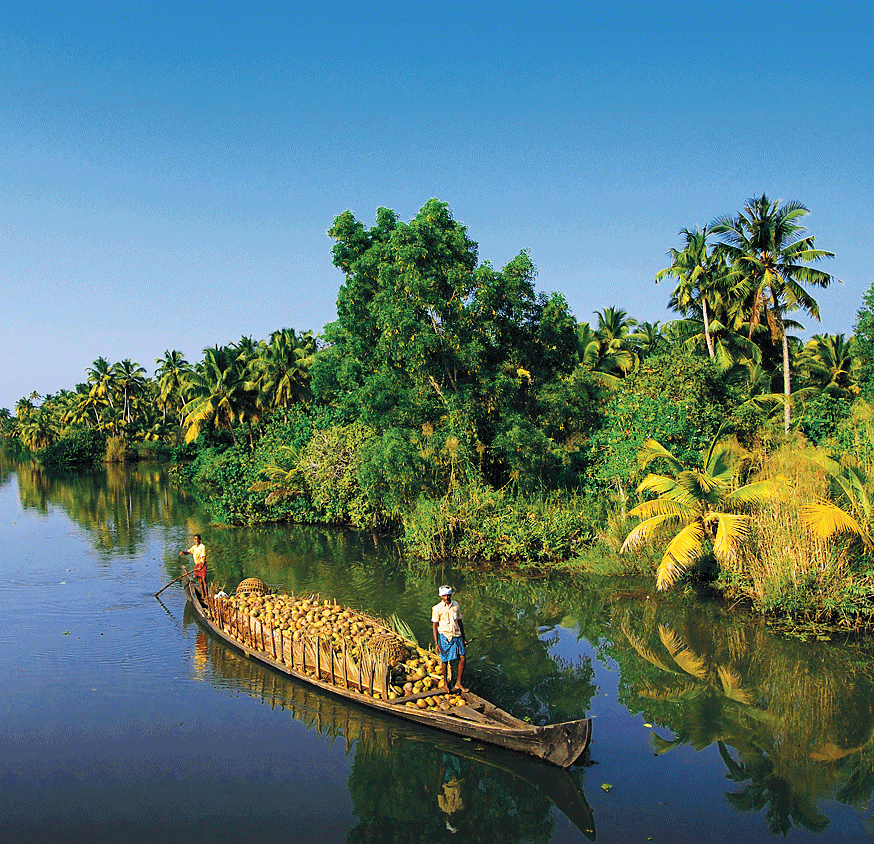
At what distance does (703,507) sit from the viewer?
56.1ft

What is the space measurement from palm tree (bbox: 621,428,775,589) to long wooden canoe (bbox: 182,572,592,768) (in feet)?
23.2

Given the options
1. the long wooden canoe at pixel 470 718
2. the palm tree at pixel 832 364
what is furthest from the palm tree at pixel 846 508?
the palm tree at pixel 832 364

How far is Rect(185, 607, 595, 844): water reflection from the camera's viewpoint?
9188 millimetres

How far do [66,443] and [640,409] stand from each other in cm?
6045

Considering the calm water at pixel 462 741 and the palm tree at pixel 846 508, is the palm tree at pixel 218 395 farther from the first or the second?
the palm tree at pixel 846 508

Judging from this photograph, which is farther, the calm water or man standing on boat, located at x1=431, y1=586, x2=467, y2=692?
man standing on boat, located at x1=431, y1=586, x2=467, y2=692

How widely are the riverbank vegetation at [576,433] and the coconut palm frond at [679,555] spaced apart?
2.1 inches

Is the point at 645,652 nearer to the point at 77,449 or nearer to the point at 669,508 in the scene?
the point at 669,508

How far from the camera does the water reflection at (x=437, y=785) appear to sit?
9188 millimetres

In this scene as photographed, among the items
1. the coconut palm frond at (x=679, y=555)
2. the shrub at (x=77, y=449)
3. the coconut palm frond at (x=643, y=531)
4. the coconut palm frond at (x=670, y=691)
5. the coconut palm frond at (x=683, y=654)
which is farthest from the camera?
the shrub at (x=77, y=449)

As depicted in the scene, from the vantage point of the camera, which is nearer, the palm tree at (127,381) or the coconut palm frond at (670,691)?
the coconut palm frond at (670,691)

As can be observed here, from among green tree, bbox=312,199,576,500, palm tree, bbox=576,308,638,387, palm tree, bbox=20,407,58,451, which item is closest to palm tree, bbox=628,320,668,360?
palm tree, bbox=576,308,638,387

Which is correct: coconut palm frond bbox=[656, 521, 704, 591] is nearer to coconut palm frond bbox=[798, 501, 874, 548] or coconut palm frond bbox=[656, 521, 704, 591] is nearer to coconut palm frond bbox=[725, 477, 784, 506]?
coconut palm frond bbox=[725, 477, 784, 506]

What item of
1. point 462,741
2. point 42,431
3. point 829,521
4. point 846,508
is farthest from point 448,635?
point 42,431
